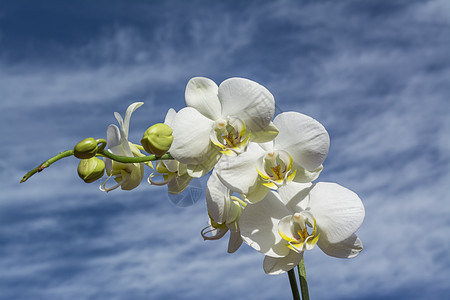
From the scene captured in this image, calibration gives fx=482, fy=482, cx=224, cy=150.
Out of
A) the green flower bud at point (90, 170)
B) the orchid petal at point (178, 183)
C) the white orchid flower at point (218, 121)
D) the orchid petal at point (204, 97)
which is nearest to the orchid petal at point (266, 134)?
the white orchid flower at point (218, 121)

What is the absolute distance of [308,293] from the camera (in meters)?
1.01

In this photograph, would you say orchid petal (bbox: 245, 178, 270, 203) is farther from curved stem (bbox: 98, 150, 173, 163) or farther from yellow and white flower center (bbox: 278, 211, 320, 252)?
curved stem (bbox: 98, 150, 173, 163)

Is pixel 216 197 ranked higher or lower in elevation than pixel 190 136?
lower

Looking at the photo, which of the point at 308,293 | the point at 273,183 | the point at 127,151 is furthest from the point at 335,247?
the point at 127,151

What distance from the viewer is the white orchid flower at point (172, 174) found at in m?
1.08

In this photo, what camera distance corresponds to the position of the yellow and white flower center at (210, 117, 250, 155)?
97 cm

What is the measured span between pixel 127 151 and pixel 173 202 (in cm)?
21

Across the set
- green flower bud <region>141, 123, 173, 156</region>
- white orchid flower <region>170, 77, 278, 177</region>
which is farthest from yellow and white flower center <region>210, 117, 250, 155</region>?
green flower bud <region>141, 123, 173, 156</region>

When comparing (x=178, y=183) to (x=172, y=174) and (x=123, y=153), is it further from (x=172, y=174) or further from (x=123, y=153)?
(x=123, y=153)

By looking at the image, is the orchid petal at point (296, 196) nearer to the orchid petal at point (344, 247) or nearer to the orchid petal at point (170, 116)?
the orchid petal at point (344, 247)

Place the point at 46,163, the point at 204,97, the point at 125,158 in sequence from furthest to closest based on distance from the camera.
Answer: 1. the point at 204,97
2. the point at 125,158
3. the point at 46,163

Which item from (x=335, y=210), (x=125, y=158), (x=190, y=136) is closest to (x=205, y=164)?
(x=190, y=136)

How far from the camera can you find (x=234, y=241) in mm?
1113

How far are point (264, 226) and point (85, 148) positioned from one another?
40 centimetres
